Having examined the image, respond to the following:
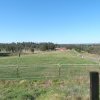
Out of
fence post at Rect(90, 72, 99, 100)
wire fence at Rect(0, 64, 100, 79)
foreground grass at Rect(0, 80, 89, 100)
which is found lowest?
wire fence at Rect(0, 64, 100, 79)

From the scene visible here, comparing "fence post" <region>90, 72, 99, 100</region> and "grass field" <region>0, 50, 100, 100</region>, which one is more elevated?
"fence post" <region>90, 72, 99, 100</region>

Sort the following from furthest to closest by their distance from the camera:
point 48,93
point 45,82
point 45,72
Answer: point 45,72 → point 45,82 → point 48,93

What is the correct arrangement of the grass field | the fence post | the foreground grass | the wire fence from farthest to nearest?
1. the wire fence
2. the grass field
3. the foreground grass
4. the fence post

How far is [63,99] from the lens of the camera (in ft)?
27.8

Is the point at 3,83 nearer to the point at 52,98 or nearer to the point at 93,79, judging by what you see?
the point at 52,98

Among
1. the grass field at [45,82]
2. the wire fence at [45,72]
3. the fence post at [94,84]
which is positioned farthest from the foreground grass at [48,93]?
the wire fence at [45,72]

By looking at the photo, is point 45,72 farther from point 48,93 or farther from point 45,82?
point 48,93

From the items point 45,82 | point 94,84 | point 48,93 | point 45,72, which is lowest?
point 45,72

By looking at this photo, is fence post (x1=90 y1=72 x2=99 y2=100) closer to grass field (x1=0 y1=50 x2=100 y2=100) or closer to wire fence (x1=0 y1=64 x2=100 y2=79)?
grass field (x1=0 y1=50 x2=100 y2=100)

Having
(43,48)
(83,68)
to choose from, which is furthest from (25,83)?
(43,48)

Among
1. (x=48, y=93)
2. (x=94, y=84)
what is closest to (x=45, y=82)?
(x=48, y=93)

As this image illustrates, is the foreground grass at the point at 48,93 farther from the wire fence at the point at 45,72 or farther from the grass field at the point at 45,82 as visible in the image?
the wire fence at the point at 45,72

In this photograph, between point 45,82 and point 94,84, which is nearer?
point 94,84

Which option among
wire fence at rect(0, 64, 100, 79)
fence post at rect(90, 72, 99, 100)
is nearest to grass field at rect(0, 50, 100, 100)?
wire fence at rect(0, 64, 100, 79)
